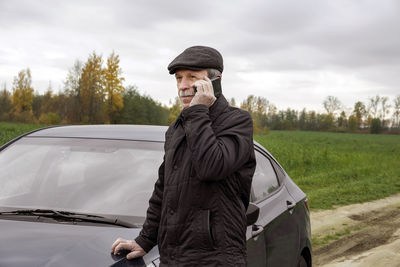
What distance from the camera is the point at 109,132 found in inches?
125

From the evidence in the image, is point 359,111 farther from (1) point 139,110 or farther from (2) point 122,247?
(2) point 122,247

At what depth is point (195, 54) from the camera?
2057mm

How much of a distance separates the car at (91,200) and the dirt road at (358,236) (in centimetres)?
220

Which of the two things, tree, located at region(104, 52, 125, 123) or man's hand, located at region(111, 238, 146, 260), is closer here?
man's hand, located at region(111, 238, 146, 260)

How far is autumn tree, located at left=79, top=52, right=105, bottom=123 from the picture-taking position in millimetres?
67906

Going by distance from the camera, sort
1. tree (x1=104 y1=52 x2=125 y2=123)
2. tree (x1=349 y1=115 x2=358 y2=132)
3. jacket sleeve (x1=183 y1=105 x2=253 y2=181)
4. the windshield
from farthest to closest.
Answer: tree (x1=349 y1=115 x2=358 y2=132) → tree (x1=104 y1=52 x2=125 y2=123) → the windshield → jacket sleeve (x1=183 y1=105 x2=253 y2=181)

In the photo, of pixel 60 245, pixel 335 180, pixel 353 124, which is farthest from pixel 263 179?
pixel 353 124

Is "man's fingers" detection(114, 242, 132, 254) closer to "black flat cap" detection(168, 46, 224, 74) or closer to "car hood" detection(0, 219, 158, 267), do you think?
"car hood" detection(0, 219, 158, 267)

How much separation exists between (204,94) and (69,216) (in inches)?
40.9

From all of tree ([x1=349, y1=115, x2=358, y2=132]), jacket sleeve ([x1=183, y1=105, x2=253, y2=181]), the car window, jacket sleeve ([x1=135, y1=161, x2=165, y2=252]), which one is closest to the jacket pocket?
jacket sleeve ([x1=183, y1=105, x2=253, y2=181])

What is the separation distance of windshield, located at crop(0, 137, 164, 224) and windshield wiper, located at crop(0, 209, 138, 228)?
0.08 meters

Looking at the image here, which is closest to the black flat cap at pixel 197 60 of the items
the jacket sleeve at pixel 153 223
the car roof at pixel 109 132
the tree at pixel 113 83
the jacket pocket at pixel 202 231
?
the jacket sleeve at pixel 153 223

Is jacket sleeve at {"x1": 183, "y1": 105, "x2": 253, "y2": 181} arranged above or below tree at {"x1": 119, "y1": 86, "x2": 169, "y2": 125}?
below

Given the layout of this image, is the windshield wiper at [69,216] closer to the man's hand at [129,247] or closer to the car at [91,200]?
the car at [91,200]
